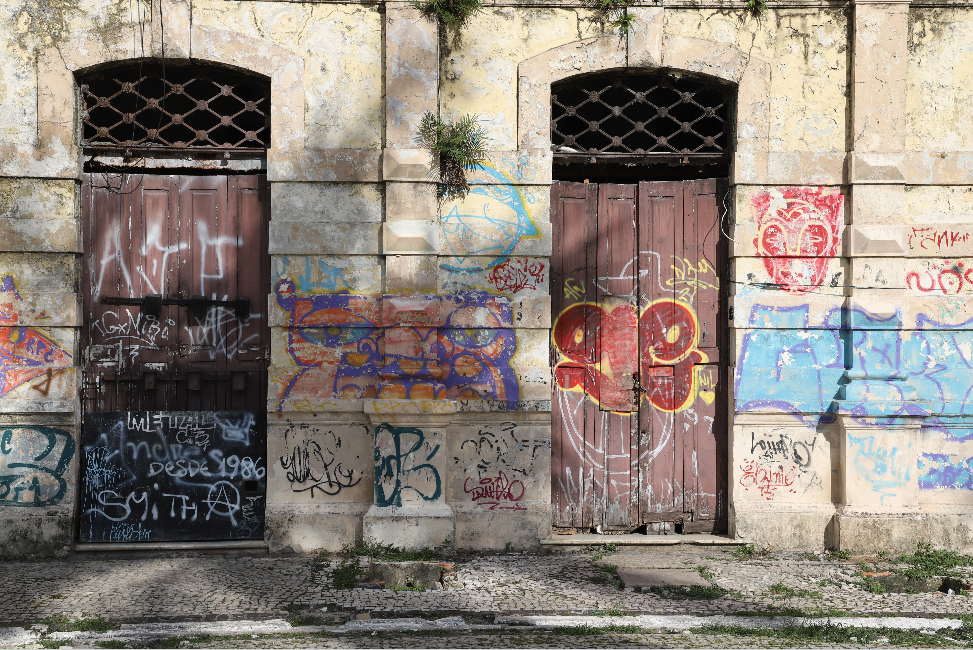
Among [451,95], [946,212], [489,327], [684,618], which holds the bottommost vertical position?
[684,618]

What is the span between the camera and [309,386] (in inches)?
236

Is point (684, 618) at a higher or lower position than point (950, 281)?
lower

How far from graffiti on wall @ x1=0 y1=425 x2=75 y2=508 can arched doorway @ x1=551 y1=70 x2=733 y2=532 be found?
396 centimetres

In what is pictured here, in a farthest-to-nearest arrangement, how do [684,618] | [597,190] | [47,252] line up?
1. [597,190]
2. [47,252]
3. [684,618]

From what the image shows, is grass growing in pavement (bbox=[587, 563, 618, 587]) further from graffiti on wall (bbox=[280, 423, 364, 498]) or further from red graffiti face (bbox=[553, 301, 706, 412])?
graffiti on wall (bbox=[280, 423, 364, 498])

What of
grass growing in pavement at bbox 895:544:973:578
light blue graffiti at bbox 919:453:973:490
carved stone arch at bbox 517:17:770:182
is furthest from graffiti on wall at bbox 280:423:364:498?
light blue graffiti at bbox 919:453:973:490

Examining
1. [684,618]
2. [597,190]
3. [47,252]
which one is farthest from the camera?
[597,190]

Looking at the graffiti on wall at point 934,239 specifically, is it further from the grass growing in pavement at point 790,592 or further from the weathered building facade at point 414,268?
the grass growing in pavement at point 790,592

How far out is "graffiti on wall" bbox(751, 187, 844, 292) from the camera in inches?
243

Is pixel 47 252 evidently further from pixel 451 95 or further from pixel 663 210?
pixel 663 210

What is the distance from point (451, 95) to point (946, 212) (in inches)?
164

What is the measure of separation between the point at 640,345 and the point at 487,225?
1.64 m

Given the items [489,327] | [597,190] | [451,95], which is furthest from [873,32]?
[489,327]

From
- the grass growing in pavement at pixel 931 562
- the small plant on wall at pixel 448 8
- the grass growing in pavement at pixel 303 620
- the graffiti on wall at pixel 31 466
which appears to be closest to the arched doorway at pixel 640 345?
the small plant on wall at pixel 448 8
